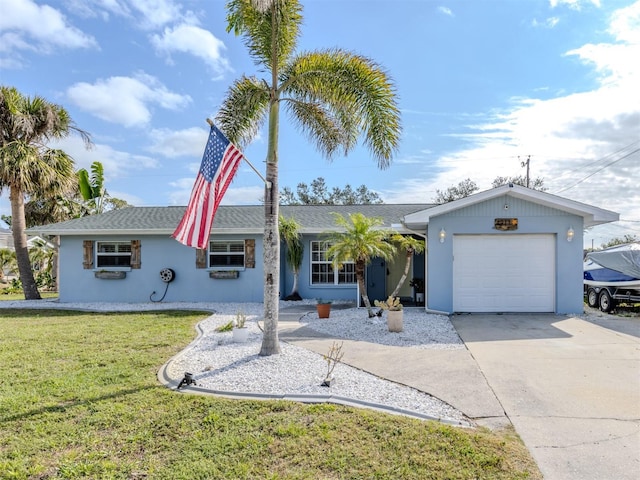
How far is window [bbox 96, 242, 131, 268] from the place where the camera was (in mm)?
14141

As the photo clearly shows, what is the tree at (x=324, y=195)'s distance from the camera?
40.8 m

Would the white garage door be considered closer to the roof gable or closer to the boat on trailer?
the roof gable

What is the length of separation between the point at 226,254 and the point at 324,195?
1117 inches

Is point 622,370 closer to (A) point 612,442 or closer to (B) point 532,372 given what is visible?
(B) point 532,372

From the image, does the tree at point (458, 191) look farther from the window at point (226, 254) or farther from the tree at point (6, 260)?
the tree at point (6, 260)

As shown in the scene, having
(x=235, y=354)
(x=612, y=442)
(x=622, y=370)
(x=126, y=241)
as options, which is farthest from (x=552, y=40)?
(x=126, y=241)

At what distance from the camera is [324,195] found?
41.5 metres

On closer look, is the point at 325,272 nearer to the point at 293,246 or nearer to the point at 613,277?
the point at 293,246

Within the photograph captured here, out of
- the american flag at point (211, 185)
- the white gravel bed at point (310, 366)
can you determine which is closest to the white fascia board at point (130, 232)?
the white gravel bed at point (310, 366)

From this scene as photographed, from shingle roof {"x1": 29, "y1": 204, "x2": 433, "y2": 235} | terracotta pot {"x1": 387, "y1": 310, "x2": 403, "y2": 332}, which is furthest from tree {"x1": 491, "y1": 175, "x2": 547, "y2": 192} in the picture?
terracotta pot {"x1": 387, "y1": 310, "x2": 403, "y2": 332}

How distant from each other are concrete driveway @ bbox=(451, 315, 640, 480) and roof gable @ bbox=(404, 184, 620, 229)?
2883mm

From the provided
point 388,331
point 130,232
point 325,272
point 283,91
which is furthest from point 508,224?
point 130,232

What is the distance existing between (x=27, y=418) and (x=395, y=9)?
388 inches

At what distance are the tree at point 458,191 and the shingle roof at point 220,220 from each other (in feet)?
62.9
